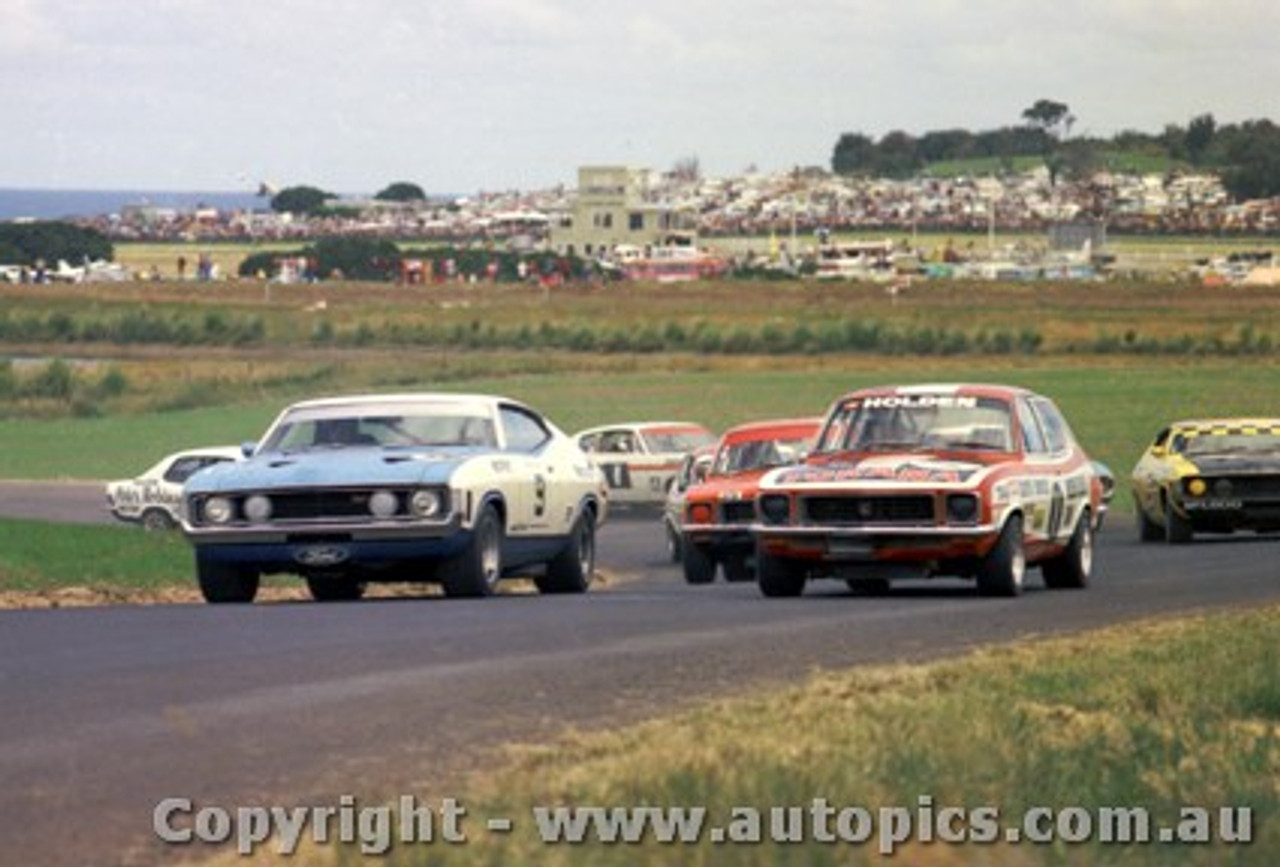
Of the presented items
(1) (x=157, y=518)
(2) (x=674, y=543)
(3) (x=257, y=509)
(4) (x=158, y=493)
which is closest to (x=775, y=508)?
(3) (x=257, y=509)

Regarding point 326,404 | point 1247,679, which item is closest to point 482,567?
point 326,404

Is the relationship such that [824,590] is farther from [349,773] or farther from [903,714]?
[349,773]

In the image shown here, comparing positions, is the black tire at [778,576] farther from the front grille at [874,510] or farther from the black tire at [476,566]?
the black tire at [476,566]

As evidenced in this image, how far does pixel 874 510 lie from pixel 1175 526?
14.0 m

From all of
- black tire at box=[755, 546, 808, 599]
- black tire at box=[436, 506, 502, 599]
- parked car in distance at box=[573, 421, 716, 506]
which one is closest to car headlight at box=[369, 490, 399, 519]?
black tire at box=[436, 506, 502, 599]

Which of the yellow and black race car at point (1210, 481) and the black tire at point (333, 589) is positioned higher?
the black tire at point (333, 589)

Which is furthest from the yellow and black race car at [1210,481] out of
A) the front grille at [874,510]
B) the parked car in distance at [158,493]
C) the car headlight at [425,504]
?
the car headlight at [425,504]

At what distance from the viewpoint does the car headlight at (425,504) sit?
21414 millimetres

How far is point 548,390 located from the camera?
7262 centimetres

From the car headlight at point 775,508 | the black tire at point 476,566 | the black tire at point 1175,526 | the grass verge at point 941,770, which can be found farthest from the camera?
the black tire at point 1175,526

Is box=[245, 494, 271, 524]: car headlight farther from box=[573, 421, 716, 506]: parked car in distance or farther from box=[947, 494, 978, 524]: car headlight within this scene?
box=[573, 421, 716, 506]: parked car in distance

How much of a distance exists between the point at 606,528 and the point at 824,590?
19678 mm

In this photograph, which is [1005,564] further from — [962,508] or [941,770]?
[941,770]

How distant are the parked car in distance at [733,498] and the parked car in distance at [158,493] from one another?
1407 centimetres
